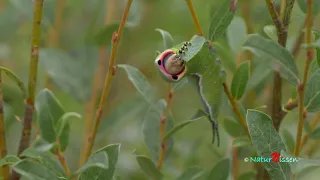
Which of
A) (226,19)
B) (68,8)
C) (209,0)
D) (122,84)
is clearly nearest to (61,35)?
(68,8)

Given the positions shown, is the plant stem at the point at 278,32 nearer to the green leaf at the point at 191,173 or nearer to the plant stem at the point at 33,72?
the green leaf at the point at 191,173

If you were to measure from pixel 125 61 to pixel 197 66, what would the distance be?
0.59 meters

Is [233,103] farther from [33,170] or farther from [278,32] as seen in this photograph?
[33,170]

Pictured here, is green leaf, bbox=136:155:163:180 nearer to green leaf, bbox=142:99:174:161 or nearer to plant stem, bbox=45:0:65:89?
green leaf, bbox=142:99:174:161

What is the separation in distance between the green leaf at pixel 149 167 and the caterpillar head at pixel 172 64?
4.5 inches

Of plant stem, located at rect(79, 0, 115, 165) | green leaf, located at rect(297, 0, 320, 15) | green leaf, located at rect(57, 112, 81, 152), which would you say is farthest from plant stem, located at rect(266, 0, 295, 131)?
plant stem, located at rect(79, 0, 115, 165)

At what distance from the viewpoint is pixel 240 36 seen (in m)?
0.71

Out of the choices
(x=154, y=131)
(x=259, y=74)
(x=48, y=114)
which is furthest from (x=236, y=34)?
(x=48, y=114)

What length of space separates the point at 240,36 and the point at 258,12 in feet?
0.40

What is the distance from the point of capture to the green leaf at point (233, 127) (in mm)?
615

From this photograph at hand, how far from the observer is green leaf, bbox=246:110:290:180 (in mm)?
459

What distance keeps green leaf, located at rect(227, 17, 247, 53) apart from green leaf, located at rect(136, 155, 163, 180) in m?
0.23

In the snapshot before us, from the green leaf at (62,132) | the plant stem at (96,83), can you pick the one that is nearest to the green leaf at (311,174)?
the green leaf at (62,132)

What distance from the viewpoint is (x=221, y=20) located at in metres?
0.48
